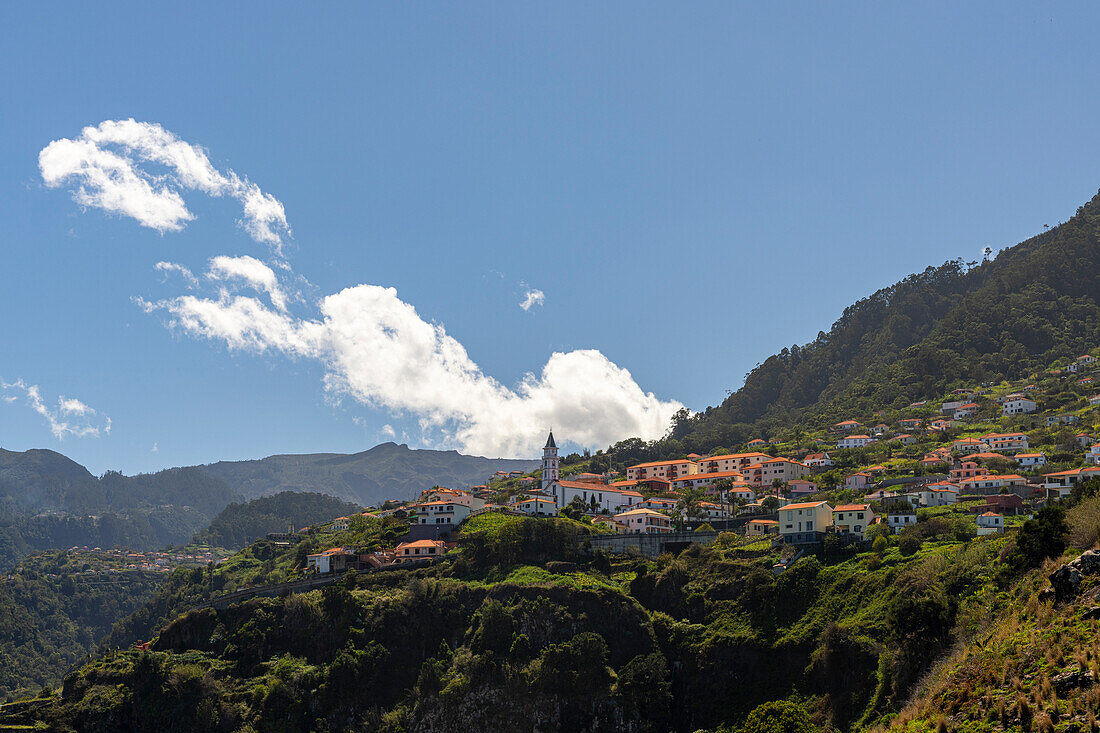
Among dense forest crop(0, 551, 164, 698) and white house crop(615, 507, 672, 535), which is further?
dense forest crop(0, 551, 164, 698)

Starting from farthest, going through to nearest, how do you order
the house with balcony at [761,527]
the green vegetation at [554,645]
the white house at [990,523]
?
the house with balcony at [761,527] < the white house at [990,523] < the green vegetation at [554,645]

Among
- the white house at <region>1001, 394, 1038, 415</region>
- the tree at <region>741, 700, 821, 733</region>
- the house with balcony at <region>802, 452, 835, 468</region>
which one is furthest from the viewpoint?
the white house at <region>1001, 394, 1038, 415</region>

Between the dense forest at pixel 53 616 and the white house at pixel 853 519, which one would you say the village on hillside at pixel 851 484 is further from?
the dense forest at pixel 53 616

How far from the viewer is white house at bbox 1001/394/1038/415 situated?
113 m

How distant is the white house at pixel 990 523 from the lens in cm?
6154

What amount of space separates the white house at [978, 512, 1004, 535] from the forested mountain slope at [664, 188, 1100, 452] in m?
75.0

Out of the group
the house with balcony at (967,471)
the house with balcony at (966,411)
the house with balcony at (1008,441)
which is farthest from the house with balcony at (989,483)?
the house with balcony at (966,411)

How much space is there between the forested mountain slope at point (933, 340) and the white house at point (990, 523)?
75.0 m

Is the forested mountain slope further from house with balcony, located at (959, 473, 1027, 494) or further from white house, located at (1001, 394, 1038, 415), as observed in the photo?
house with balcony, located at (959, 473, 1027, 494)

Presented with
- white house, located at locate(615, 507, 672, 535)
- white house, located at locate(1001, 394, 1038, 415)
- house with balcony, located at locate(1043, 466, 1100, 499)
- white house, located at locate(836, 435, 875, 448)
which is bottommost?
white house, located at locate(615, 507, 672, 535)

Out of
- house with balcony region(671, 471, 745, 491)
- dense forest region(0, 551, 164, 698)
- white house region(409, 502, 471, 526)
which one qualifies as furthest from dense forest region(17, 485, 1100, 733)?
dense forest region(0, 551, 164, 698)

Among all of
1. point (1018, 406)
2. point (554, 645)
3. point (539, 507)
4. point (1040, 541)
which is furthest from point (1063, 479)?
point (539, 507)

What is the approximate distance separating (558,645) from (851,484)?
38741mm

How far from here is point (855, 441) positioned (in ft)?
379
